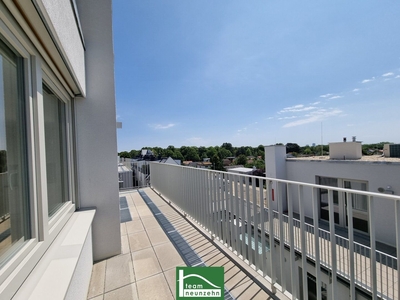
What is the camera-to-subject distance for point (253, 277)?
6.39 feet

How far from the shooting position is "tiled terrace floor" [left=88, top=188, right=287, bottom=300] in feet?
5.97

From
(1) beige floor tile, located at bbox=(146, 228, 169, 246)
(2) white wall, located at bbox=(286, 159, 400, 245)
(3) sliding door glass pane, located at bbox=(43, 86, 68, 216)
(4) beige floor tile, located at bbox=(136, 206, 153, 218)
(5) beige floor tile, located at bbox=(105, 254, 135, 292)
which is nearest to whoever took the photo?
(3) sliding door glass pane, located at bbox=(43, 86, 68, 216)

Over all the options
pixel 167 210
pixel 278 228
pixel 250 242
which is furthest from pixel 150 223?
pixel 278 228

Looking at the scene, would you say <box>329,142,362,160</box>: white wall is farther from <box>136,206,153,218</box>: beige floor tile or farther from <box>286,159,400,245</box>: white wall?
<box>136,206,153,218</box>: beige floor tile

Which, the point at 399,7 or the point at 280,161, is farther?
the point at 280,161

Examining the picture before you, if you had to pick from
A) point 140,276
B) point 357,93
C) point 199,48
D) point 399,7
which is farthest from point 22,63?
point 357,93

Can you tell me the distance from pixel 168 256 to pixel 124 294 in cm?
71

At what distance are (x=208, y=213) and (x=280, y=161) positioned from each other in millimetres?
7536

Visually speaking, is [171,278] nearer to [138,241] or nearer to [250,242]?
Result: [250,242]

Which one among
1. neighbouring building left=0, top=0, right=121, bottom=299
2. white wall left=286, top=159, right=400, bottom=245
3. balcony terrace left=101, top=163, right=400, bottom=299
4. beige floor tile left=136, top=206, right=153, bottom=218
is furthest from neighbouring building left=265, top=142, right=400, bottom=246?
neighbouring building left=0, top=0, right=121, bottom=299

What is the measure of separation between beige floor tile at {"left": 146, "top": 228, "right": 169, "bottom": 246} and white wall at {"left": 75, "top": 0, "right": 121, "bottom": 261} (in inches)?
21.4

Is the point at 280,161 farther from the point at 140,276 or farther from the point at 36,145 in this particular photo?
the point at 36,145

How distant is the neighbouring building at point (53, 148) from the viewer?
0.97 metres

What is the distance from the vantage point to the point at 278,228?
8.17 ft
